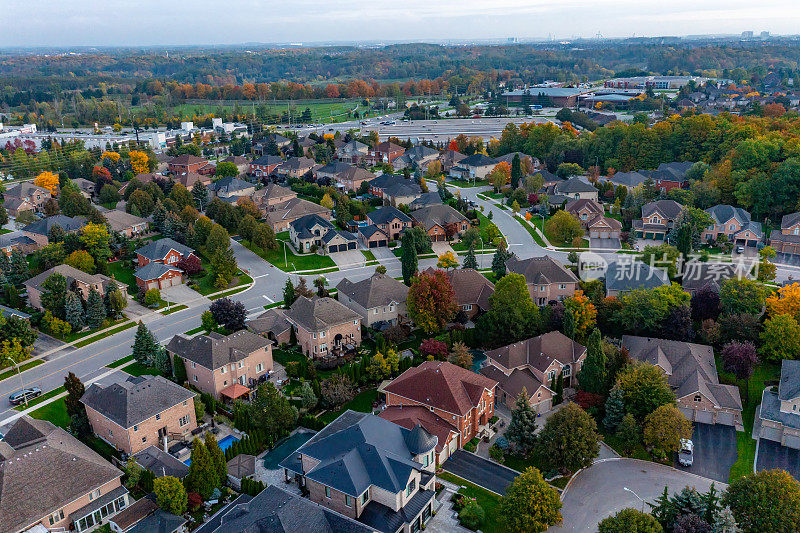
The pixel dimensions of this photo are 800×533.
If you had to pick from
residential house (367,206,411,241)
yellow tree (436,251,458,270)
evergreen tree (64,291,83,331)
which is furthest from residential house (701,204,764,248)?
evergreen tree (64,291,83,331)

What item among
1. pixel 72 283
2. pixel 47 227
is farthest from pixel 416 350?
pixel 47 227

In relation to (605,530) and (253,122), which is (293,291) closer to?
(605,530)

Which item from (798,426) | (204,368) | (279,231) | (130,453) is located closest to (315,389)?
(204,368)

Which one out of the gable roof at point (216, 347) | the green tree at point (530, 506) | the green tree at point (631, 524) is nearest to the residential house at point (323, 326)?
the gable roof at point (216, 347)

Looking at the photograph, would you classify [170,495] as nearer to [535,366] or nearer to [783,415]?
[535,366]

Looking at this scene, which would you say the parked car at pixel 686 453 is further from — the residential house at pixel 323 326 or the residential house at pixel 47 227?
the residential house at pixel 47 227

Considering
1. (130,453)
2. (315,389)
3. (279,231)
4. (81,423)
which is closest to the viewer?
(130,453)
